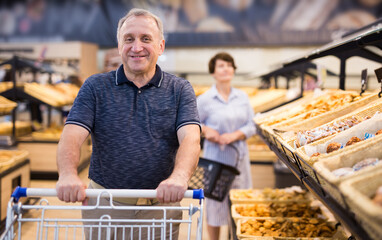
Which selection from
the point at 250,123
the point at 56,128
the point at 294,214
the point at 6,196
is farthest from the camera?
the point at 56,128

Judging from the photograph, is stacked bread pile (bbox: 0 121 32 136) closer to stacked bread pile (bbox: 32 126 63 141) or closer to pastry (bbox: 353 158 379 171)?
stacked bread pile (bbox: 32 126 63 141)

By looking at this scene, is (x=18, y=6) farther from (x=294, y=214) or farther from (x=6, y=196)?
A: (x=294, y=214)

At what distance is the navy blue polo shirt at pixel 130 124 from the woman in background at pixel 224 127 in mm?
1486

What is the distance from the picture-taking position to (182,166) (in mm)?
1583

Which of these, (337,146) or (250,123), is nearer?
(337,146)

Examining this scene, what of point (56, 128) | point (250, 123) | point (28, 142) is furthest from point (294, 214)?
point (56, 128)

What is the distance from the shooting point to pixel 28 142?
18.5ft

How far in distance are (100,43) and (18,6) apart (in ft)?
8.87

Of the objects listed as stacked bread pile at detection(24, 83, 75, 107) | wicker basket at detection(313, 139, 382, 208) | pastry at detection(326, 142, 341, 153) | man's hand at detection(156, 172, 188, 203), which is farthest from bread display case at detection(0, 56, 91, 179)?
wicker basket at detection(313, 139, 382, 208)

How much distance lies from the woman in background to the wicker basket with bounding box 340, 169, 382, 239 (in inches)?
87.9

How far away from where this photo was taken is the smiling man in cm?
175

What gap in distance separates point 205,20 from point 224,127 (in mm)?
7313

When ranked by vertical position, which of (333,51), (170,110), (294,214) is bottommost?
(294,214)

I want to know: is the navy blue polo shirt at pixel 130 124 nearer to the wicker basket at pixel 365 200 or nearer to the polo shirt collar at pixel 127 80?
the polo shirt collar at pixel 127 80
